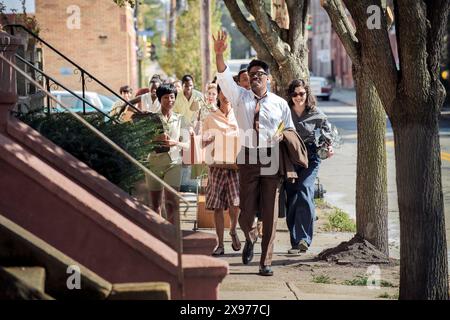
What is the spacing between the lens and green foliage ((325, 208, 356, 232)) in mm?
13867

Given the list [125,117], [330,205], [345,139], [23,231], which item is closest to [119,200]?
[23,231]

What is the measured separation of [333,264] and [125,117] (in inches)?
154

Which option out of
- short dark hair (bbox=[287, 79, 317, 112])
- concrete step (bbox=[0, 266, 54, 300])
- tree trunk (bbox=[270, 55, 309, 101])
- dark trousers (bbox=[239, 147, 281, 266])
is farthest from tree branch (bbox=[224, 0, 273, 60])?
concrete step (bbox=[0, 266, 54, 300])

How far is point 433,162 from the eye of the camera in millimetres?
8000

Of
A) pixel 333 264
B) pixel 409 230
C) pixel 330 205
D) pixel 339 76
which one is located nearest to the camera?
pixel 409 230

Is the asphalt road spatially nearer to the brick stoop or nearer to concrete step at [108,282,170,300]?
the brick stoop

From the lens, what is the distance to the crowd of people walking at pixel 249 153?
10031 millimetres

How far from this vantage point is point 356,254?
11.1 meters

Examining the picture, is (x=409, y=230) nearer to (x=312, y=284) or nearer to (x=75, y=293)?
(x=312, y=284)

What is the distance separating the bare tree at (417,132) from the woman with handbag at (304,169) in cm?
370

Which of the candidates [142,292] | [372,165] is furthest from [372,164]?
[142,292]

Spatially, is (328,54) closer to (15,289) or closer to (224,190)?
(224,190)

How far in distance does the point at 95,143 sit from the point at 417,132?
2936 mm

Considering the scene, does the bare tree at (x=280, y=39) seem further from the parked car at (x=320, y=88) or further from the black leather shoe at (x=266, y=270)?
the parked car at (x=320, y=88)
